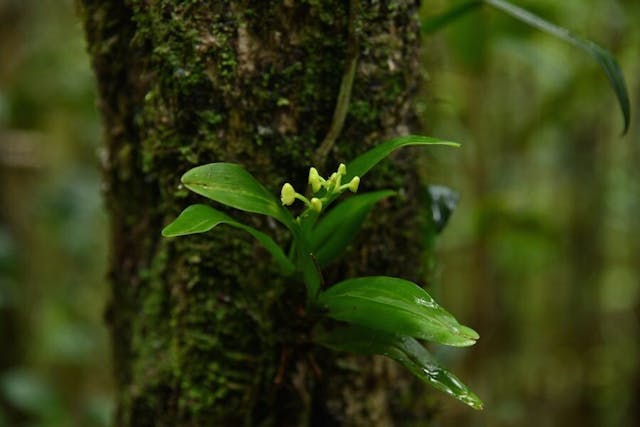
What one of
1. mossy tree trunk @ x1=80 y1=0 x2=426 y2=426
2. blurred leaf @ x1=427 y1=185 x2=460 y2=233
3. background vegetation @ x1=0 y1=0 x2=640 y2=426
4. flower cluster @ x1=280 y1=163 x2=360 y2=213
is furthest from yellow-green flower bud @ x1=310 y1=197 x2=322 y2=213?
background vegetation @ x1=0 y1=0 x2=640 y2=426

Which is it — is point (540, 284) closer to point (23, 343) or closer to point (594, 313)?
point (594, 313)

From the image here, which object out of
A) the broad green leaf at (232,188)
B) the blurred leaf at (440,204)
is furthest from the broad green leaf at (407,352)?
the blurred leaf at (440,204)

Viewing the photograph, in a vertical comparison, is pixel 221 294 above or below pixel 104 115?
below

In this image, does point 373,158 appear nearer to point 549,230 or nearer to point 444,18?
point 444,18

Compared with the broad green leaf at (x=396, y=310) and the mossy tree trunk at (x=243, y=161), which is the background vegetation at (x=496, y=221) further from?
the broad green leaf at (x=396, y=310)

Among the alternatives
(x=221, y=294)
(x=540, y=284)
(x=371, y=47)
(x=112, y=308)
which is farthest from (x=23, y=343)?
(x=540, y=284)

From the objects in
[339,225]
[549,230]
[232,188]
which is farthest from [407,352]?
[549,230]

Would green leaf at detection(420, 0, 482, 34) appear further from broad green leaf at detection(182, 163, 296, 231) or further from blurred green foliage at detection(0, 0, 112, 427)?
blurred green foliage at detection(0, 0, 112, 427)
